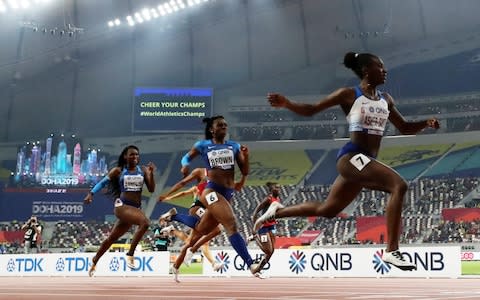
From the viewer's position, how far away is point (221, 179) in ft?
32.6

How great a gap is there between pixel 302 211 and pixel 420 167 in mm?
41134

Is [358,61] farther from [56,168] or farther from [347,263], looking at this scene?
[56,168]

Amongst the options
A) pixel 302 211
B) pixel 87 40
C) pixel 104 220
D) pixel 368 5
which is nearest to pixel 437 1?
pixel 368 5

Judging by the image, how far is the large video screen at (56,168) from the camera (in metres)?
48.0

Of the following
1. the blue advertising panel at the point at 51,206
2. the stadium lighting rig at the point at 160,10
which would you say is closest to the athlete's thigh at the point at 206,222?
the stadium lighting rig at the point at 160,10

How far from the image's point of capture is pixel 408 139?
160ft

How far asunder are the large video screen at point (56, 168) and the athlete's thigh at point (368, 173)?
43.6 meters

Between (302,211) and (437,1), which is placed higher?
(437,1)

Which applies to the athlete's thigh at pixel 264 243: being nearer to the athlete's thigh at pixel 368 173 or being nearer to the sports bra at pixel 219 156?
the sports bra at pixel 219 156

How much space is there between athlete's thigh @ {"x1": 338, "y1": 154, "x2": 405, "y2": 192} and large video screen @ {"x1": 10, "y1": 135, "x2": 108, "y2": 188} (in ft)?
143

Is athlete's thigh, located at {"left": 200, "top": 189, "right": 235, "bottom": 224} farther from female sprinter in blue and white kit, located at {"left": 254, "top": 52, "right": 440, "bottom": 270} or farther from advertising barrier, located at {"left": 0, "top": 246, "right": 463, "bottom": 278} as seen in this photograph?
advertising barrier, located at {"left": 0, "top": 246, "right": 463, "bottom": 278}

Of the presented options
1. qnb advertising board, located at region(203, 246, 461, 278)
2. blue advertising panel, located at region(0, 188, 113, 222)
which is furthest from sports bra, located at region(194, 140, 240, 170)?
blue advertising panel, located at region(0, 188, 113, 222)

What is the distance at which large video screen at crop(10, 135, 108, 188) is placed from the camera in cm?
4800

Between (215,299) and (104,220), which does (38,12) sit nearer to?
(104,220)
